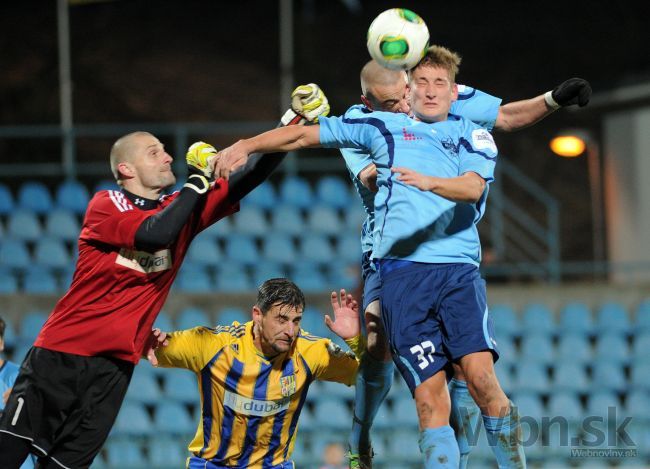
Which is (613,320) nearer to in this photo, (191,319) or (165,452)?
(191,319)

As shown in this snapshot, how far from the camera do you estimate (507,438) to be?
4145 millimetres

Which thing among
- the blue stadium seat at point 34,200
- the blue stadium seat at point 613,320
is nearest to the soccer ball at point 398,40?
the blue stadium seat at point 613,320

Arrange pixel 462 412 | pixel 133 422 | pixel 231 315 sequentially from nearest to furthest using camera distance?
1. pixel 462 412
2. pixel 133 422
3. pixel 231 315

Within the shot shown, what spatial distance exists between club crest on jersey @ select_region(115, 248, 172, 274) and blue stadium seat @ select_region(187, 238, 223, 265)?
256 inches

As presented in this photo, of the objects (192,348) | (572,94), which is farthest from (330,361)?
(572,94)

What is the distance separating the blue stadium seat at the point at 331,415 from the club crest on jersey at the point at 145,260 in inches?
208

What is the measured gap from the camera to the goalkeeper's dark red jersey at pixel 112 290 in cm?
441

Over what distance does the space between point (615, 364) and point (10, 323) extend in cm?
631

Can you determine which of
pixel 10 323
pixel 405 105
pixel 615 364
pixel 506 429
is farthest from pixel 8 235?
pixel 506 429

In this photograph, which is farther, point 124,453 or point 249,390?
point 124,453

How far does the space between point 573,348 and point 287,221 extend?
Answer: 3.47 meters

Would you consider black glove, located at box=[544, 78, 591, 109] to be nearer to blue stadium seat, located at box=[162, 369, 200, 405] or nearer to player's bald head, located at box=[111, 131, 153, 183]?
player's bald head, located at box=[111, 131, 153, 183]

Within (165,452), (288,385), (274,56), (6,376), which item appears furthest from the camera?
(274,56)

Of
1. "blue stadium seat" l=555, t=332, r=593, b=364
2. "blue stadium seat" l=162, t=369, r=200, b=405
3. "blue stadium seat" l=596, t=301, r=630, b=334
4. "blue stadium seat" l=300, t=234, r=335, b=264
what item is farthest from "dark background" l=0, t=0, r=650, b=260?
"blue stadium seat" l=162, t=369, r=200, b=405
